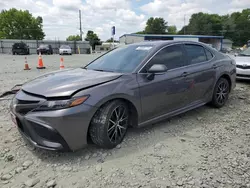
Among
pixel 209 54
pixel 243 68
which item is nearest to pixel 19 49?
pixel 243 68

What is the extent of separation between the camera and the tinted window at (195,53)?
3.72m

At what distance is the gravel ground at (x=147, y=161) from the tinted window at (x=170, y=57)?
1084 mm

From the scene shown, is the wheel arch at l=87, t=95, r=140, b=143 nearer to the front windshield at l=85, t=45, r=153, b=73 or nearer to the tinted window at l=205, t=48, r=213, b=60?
the front windshield at l=85, t=45, r=153, b=73

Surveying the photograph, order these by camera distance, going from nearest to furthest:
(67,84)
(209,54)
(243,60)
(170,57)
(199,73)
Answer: (67,84) < (170,57) < (199,73) < (209,54) < (243,60)

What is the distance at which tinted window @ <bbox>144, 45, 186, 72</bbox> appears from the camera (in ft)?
10.5

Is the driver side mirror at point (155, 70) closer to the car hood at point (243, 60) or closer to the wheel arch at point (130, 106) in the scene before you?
the wheel arch at point (130, 106)

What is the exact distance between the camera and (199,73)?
12.1 feet

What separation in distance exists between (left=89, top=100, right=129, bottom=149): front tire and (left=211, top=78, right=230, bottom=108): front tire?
2.28m

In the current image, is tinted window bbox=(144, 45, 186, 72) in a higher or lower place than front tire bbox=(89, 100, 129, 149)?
higher

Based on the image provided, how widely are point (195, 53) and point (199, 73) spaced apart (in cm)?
44

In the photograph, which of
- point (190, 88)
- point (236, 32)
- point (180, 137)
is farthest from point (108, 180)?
point (236, 32)

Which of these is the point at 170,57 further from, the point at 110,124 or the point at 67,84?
the point at 67,84

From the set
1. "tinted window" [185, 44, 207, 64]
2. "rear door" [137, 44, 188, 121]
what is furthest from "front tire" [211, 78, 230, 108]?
"rear door" [137, 44, 188, 121]

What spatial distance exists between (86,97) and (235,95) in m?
4.53
